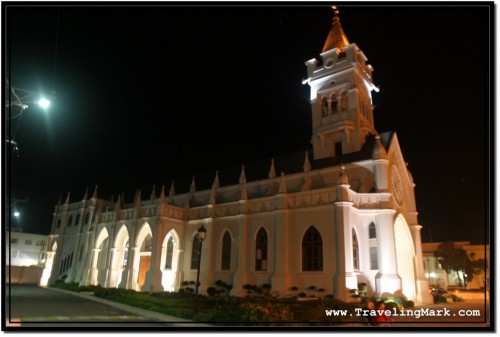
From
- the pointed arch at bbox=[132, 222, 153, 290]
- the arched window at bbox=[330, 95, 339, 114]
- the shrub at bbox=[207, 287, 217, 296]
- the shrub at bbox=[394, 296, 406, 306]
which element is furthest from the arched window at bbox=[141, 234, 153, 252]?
the shrub at bbox=[394, 296, 406, 306]

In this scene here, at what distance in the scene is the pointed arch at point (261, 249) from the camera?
28.5 metres

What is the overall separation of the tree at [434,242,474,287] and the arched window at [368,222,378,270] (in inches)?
1187

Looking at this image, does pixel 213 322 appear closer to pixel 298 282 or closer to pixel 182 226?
pixel 298 282

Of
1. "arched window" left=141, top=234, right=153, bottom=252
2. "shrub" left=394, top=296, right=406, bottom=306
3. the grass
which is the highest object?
"arched window" left=141, top=234, right=153, bottom=252

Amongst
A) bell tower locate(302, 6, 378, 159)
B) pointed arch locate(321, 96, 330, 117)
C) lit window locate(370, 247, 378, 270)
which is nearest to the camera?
lit window locate(370, 247, 378, 270)

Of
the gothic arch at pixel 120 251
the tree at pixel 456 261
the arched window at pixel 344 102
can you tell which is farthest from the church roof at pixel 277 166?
the tree at pixel 456 261

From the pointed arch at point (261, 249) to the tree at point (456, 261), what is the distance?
33.9 m

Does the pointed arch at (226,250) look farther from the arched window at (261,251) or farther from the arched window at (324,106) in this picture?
the arched window at (324,106)

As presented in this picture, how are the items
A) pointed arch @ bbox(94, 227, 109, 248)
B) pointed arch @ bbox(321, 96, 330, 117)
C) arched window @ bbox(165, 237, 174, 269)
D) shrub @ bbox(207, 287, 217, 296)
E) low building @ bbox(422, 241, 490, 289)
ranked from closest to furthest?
shrub @ bbox(207, 287, 217, 296), arched window @ bbox(165, 237, 174, 269), pointed arch @ bbox(321, 96, 330, 117), pointed arch @ bbox(94, 227, 109, 248), low building @ bbox(422, 241, 490, 289)

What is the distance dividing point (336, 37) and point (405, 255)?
2441 cm

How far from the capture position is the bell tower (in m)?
33.6

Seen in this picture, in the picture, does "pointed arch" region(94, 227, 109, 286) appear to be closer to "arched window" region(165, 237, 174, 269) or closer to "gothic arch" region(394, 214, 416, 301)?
"arched window" region(165, 237, 174, 269)

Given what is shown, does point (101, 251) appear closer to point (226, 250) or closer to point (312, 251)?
point (226, 250)

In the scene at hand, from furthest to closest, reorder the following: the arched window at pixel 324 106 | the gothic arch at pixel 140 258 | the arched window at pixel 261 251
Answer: the arched window at pixel 324 106, the gothic arch at pixel 140 258, the arched window at pixel 261 251
